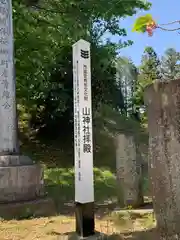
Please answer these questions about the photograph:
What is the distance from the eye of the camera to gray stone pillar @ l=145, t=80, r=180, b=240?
314 cm

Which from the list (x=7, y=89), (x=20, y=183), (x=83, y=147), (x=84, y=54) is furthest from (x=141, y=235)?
(x=7, y=89)

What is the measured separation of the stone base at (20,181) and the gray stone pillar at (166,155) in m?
3.33

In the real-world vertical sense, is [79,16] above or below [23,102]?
above

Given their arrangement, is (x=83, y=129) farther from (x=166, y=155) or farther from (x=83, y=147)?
(x=166, y=155)

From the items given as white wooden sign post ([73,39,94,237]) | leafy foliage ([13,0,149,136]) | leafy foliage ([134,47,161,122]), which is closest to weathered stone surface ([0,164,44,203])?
white wooden sign post ([73,39,94,237])

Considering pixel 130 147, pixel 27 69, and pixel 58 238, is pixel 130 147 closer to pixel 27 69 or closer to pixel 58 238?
pixel 58 238

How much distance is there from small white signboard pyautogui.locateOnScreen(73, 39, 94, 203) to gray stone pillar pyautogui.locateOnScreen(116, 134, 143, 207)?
8.88 feet

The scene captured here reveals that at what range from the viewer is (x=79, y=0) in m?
9.23

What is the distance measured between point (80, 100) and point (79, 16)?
5627 mm

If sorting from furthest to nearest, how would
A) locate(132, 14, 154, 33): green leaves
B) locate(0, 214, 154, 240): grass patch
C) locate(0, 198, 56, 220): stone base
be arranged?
locate(0, 198, 56, 220): stone base
locate(0, 214, 154, 240): grass patch
locate(132, 14, 154, 33): green leaves

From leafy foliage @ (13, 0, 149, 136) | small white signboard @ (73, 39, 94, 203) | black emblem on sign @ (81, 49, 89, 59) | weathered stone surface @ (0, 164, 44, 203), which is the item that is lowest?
weathered stone surface @ (0, 164, 44, 203)

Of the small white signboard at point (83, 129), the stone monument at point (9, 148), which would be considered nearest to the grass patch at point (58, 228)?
the small white signboard at point (83, 129)

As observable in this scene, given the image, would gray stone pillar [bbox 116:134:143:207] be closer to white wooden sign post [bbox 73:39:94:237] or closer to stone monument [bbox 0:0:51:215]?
stone monument [bbox 0:0:51:215]

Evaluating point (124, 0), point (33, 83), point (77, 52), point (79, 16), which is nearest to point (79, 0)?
point (79, 16)
